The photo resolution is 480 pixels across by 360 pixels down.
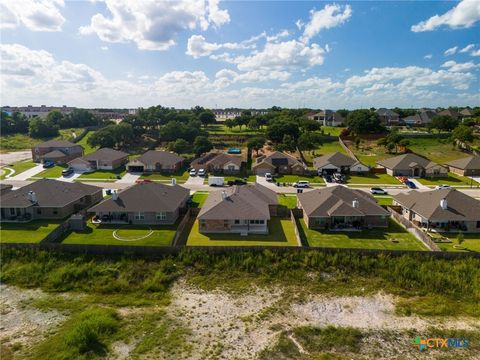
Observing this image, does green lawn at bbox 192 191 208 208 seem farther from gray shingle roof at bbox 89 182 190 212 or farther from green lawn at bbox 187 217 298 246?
green lawn at bbox 187 217 298 246

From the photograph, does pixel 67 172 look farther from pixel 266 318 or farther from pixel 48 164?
pixel 266 318

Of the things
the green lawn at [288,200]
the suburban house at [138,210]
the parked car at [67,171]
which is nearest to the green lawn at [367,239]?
the green lawn at [288,200]

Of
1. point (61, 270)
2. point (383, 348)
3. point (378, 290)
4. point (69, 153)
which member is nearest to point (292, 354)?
point (383, 348)

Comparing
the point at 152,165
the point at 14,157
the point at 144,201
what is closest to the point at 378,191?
the point at 144,201

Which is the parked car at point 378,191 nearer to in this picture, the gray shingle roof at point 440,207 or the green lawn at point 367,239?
the gray shingle roof at point 440,207

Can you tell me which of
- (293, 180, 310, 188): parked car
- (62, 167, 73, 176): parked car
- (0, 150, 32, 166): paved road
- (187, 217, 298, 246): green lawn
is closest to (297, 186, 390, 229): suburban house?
(187, 217, 298, 246): green lawn
